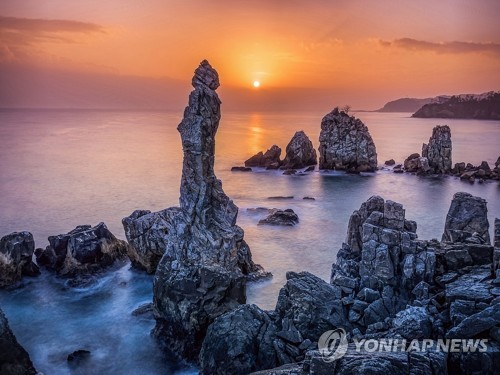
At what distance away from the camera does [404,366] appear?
1027 cm

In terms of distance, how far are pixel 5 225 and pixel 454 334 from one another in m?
36.5

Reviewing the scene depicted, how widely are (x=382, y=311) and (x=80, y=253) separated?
18375mm

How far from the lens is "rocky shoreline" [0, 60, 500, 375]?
11.6 m

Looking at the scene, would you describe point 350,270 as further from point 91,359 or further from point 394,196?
point 394,196

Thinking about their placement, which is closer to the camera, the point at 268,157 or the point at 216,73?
the point at 216,73

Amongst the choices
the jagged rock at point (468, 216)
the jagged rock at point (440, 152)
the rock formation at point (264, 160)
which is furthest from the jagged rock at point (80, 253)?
the jagged rock at point (440, 152)

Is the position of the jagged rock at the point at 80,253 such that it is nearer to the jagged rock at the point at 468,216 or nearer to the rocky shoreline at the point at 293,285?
the rocky shoreline at the point at 293,285

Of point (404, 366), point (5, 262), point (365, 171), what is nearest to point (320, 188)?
point (365, 171)

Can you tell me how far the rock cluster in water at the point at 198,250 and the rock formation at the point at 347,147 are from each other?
48.5m

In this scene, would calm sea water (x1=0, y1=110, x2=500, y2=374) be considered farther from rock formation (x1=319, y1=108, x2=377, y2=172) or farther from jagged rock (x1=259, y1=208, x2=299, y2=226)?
rock formation (x1=319, y1=108, x2=377, y2=172)

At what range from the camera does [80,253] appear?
84.8 ft

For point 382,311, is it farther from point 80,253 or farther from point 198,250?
point 80,253

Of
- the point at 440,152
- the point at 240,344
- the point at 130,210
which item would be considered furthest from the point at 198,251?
Result: the point at 440,152

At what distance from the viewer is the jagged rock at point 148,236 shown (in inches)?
1017
